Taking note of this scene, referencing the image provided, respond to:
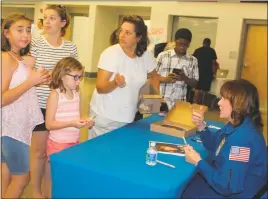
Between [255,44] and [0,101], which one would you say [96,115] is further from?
[255,44]

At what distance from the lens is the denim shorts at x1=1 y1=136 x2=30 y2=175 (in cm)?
170

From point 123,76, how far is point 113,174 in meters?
0.80

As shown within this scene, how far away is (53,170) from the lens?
1590mm

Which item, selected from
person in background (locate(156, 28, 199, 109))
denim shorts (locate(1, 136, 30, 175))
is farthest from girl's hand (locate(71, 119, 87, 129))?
person in background (locate(156, 28, 199, 109))

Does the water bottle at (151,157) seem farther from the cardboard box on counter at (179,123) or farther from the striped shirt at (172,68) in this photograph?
the striped shirt at (172,68)

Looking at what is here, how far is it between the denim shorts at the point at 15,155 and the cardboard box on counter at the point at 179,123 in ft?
2.77

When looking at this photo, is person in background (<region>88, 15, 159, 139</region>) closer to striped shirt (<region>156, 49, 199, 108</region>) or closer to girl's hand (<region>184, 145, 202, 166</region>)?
girl's hand (<region>184, 145, 202, 166</region>)

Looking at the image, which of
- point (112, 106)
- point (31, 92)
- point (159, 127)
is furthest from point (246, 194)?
point (31, 92)

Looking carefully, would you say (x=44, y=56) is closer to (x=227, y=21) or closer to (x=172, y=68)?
(x=172, y=68)

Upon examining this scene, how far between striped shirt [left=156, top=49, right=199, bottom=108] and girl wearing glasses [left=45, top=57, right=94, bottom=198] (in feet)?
4.01

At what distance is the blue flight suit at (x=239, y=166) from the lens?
4.81 feet

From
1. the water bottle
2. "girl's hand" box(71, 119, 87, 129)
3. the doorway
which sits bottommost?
the water bottle

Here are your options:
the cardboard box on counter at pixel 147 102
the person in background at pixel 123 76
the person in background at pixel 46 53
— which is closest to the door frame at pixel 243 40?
the cardboard box on counter at pixel 147 102

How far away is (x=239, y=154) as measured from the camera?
4.81 ft
